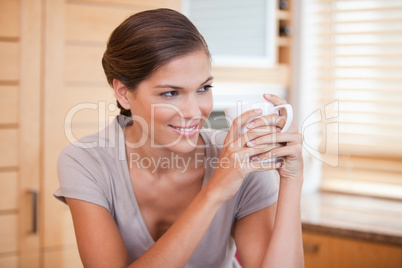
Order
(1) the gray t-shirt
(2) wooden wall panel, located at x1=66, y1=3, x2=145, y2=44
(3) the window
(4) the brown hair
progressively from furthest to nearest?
(3) the window < (2) wooden wall panel, located at x1=66, y1=3, x2=145, y2=44 < (1) the gray t-shirt < (4) the brown hair

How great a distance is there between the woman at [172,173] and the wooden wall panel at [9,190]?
0.65m

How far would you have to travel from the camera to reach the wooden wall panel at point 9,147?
6.09ft

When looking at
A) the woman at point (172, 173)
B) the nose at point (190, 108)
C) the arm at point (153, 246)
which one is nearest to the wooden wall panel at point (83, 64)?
the woman at point (172, 173)

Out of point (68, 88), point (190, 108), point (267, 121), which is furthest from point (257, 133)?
point (68, 88)

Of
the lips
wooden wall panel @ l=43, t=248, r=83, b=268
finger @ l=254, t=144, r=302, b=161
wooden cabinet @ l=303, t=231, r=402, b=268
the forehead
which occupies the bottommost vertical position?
wooden wall panel @ l=43, t=248, r=83, b=268

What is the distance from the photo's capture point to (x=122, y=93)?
132cm

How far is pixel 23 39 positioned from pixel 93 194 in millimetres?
878

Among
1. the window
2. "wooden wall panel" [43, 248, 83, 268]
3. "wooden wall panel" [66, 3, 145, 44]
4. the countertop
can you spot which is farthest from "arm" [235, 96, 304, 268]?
the window

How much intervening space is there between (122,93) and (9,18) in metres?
0.79

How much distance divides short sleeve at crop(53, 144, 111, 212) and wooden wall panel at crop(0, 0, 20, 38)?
0.73 m

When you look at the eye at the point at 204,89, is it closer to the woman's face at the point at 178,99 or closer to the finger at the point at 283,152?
the woman's face at the point at 178,99

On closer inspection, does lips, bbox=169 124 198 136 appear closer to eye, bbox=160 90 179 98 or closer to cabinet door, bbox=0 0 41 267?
eye, bbox=160 90 179 98

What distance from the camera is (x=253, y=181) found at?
1.34 metres

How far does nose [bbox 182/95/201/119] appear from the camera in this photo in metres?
1.17
